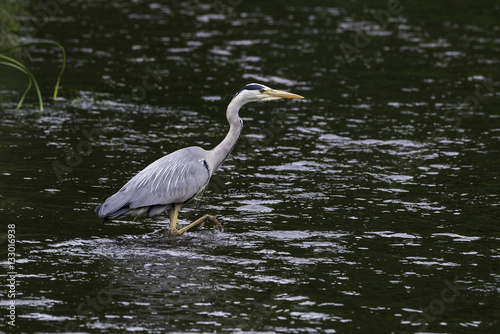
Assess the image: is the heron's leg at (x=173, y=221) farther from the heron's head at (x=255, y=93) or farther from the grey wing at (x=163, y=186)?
the heron's head at (x=255, y=93)

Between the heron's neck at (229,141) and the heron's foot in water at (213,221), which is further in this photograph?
the heron's neck at (229,141)

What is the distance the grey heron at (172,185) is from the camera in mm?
10289

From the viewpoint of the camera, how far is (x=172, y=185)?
34.8ft

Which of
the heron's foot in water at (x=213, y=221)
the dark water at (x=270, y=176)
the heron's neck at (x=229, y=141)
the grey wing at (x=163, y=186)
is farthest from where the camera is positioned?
the heron's neck at (x=229, y=141)

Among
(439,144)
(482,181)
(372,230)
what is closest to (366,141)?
(439,144)

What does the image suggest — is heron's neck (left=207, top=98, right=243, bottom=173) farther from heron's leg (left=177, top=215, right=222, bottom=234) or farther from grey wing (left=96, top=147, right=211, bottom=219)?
heron's leg (left=177, top=215, right=222, bottom=234)

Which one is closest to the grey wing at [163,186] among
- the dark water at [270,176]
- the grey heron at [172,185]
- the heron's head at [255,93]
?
the grey heron at [172,185]

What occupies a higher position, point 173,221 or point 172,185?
point 172,185

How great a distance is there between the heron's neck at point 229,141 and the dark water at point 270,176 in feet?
2.81

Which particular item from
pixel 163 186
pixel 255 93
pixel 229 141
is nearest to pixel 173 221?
pixel 163 186

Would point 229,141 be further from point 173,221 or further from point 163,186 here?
point 173,221

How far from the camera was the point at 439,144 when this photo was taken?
1523cm

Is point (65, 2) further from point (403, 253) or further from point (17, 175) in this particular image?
point (403, 253)

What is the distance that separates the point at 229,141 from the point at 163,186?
119 centimetres
